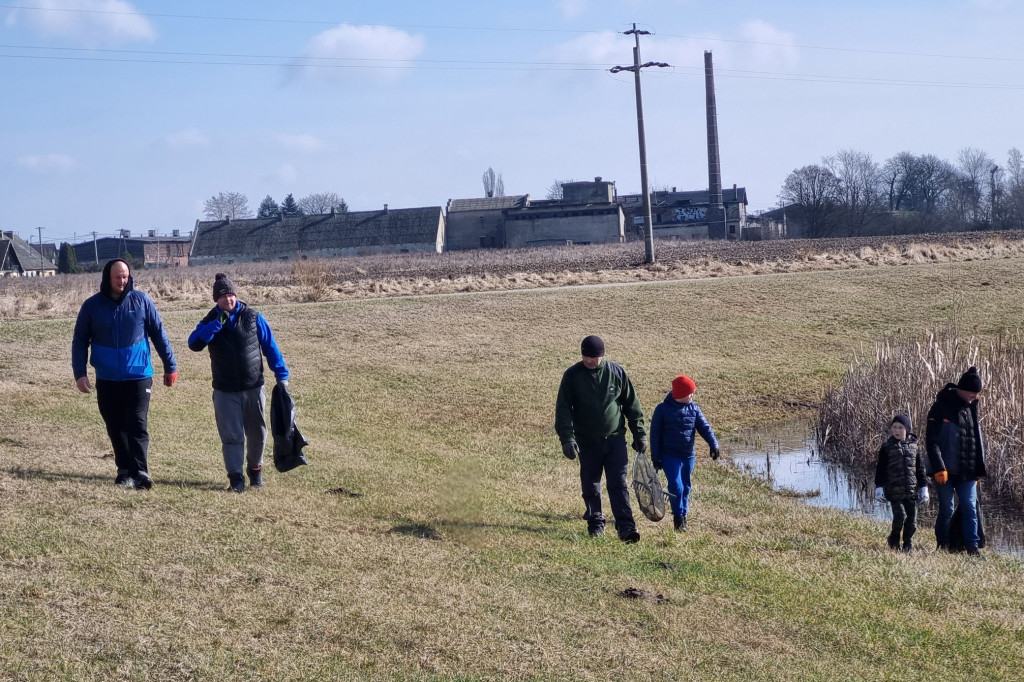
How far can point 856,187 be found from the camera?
89875mm

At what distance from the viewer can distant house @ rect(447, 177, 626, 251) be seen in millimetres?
84375

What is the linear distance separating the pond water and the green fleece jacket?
10.8 ft

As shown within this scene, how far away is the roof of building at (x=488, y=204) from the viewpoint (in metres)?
91.8

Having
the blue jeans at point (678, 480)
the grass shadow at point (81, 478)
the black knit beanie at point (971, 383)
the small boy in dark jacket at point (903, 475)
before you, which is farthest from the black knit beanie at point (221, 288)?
Result: the black knit beanie at point (971, 383)

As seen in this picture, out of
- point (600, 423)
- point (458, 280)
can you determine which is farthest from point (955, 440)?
point (458, 280)

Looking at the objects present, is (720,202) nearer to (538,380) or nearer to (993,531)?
(538,380)

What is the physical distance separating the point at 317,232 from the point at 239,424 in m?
83.3

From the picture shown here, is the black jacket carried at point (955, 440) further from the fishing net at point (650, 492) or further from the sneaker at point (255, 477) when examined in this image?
the sneaker at point (255, 477)

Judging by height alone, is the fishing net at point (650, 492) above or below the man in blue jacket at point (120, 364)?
below

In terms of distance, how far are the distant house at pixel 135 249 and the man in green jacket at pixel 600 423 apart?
3745 inches

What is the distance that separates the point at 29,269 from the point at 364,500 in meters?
82.3

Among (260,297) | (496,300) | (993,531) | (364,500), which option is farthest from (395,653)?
(260,297)

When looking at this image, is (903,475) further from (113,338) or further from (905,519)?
(113,338)

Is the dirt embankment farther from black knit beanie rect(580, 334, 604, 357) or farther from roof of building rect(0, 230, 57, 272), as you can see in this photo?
roof of building rect(0, 230, 57, 272)
